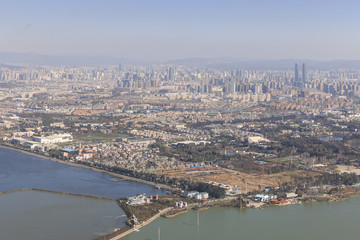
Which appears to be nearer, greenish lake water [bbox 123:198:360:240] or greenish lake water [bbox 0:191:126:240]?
greenish lake water [bbox 0:191:126:240]

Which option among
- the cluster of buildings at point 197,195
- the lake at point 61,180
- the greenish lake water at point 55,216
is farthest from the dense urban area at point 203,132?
the greenish lake water at point 55,216

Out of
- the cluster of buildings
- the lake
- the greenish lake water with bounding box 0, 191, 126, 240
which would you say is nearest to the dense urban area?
the cluster of buildings

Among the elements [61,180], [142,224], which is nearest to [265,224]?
[142,224]

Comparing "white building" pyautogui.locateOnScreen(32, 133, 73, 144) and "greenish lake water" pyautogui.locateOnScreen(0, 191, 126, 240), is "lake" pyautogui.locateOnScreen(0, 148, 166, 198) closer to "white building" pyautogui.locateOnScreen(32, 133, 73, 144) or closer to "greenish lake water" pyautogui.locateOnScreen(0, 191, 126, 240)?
"greenish lake water" pyautogui.locateOnScreen(0, 191, 126, 240)

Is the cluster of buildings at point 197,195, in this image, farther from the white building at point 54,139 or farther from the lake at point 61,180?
the white building at point 54,139

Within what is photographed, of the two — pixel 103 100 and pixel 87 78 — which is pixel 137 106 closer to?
pixel 103 100
